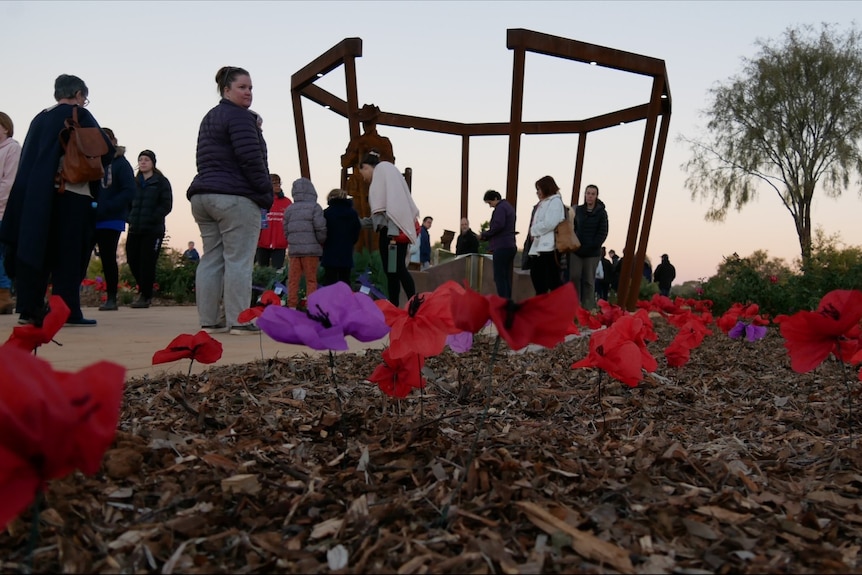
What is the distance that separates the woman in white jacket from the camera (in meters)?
8.59

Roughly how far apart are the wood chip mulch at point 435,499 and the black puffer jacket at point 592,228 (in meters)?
7.71

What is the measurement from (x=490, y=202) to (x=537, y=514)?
814 cm

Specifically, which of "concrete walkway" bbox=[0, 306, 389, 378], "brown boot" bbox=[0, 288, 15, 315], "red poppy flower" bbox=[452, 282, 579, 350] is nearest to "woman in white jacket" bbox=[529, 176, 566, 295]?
"concrete walkway" bbox=[0, 306, 389, 378]

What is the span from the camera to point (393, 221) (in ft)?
25.2

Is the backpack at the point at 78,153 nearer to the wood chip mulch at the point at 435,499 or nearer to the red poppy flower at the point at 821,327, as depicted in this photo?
the wood chip mulch at the point at 435,499

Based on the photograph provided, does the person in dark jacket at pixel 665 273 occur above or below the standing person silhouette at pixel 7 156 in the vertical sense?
below

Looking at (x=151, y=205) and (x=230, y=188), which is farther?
(x=151, y=205)

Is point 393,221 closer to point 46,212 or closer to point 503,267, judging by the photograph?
point 503,267

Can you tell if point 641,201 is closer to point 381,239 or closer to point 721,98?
point 381,239

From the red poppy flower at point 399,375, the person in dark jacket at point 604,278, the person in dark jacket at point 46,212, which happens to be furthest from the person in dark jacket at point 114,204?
the person in dark jacket at point 604,278

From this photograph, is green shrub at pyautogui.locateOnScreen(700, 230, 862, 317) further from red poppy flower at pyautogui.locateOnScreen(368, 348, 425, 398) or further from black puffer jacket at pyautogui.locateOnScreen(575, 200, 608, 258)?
red poppy flower at pyautogui.locateOnScreen(368, 348, 425, 398)

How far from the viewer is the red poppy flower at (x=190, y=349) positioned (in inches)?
83.1

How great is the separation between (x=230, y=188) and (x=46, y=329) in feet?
11.4

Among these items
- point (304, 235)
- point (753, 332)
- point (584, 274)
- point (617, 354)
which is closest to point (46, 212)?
point (304, 235)
